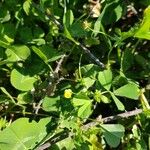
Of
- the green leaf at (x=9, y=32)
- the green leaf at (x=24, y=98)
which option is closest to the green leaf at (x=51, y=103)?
the green leaf at (x=24, y=98)

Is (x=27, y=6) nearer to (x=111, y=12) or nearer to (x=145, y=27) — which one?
(x=111, y=12)

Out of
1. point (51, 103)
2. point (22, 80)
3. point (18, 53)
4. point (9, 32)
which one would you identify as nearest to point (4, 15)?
point (9, 32)

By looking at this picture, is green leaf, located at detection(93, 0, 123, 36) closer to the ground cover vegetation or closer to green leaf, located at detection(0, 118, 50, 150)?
the ground cover vegetation

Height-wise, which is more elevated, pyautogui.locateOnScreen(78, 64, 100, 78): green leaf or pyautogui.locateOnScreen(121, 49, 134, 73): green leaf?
pyautogui.locateOnScreen(78, 64, 100, 78): green leaf

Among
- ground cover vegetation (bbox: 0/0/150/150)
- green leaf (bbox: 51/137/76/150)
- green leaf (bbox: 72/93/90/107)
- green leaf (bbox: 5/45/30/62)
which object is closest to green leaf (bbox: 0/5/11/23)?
ground cover vegetation (bbox: 0/0/150/150)

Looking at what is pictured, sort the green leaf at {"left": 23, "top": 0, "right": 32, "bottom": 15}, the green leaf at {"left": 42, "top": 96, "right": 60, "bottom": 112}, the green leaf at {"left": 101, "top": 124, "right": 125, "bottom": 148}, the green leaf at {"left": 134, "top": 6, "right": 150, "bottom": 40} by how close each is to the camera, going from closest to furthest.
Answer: the green leaf at {"left": 134, "top": 6, "right": 150, "bottom": 40} → the green leaf at {"left": 101, "top": 124, "right": 125, "bottom": 148} → the green leaf at {"left": 42, "top": 96, "right": 60, "bottom": 112} → the green leaf at {"left": 23, "top": 0, "right": 32, "bottom": 15}

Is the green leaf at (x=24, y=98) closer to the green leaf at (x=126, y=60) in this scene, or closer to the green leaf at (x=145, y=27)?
the green leaf at (x=126, y=60)

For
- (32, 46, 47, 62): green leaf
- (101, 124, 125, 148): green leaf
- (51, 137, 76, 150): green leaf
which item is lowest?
(51, 137, 76, 150): green leaf

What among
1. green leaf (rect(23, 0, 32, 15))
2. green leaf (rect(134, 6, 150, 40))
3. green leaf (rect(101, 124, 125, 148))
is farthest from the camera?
green leaf (rect(23, 0, 32, 15))
